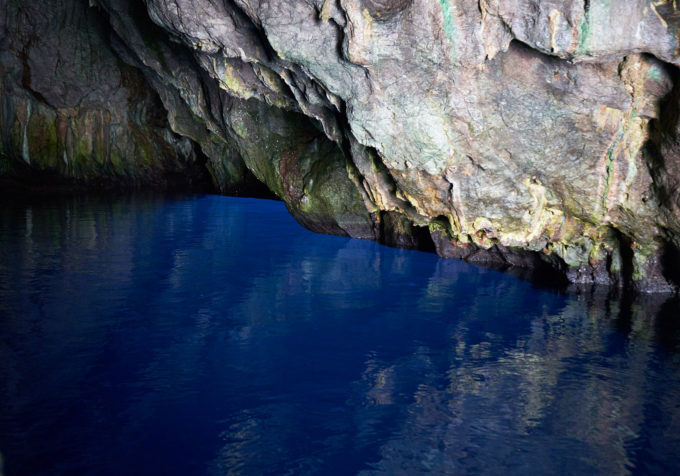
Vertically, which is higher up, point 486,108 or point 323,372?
point 486,108

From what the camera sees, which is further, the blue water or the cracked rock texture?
the cracked rock texture

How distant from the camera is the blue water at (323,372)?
502cm

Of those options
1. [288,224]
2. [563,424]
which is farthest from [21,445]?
[288,224]

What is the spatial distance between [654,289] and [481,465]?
6169 mm

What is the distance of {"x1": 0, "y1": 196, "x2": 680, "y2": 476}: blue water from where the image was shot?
197 inches

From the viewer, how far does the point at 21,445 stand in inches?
199

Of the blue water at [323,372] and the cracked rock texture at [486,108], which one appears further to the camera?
the cracked rock texture at [486,108]

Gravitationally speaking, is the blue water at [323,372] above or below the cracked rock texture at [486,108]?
below

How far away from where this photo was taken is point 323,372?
Result: 653 centimetres

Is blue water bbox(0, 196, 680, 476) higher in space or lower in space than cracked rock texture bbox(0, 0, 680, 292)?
lower

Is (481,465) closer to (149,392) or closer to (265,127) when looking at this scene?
(149,392)

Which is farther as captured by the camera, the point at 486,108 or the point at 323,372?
the point at 486,108

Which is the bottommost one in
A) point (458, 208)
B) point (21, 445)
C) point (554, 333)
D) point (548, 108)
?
point (21, 445)

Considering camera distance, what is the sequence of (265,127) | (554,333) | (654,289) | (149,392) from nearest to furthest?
(149,392) < (554,333) < (654,289) < (265,127)
